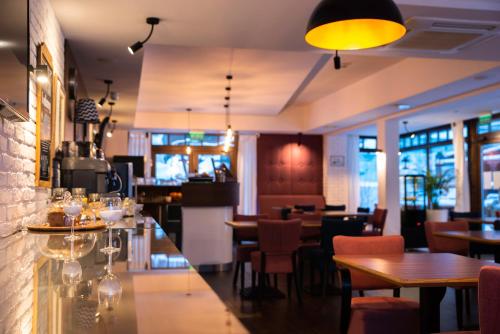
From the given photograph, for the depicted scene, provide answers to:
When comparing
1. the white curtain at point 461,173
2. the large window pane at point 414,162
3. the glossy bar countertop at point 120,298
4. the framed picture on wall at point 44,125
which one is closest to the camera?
the glossy bar countertop at point 120,298

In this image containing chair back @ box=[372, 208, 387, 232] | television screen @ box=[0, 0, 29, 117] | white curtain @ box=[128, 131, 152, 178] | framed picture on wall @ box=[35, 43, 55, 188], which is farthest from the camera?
white curtain @ box=[128, 131, 152, 178]

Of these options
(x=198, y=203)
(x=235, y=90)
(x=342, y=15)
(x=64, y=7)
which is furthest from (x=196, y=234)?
(x=342, y=15)

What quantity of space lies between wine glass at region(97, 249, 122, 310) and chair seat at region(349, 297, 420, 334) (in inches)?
77.9

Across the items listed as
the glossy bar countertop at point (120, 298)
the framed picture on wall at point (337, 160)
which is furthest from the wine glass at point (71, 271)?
the framed picture on wall at point (337, 160)

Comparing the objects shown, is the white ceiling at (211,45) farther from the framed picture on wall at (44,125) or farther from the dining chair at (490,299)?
the dining chair at (490,299)

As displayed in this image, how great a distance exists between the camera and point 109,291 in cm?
119

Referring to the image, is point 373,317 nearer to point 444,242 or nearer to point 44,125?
point 44,125

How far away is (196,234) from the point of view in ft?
25.3

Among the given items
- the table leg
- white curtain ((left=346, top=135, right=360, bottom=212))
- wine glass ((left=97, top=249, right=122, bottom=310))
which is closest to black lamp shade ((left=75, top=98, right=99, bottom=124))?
the table leg

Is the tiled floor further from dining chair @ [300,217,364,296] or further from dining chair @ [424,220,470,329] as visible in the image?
dining chair @ [424,220,470,329]

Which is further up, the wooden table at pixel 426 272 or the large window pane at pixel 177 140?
the large window pane at pixel 177 140

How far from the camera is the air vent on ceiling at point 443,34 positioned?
4645mm

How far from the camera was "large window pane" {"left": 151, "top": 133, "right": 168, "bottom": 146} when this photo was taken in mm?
13472

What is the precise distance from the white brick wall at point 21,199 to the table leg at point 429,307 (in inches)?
83.2
